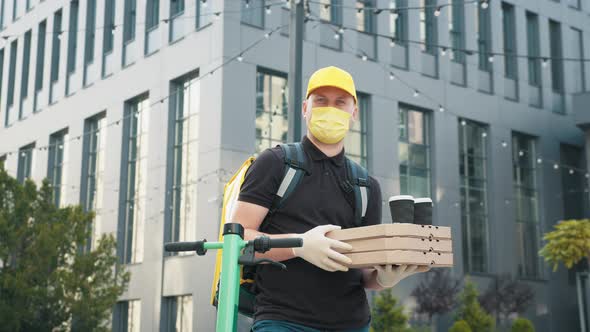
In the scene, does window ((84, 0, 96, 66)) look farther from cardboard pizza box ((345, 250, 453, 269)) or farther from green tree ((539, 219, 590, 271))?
cardboard pizza box ((345, 250, 453, 269))

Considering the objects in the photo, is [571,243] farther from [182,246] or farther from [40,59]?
[40,59]

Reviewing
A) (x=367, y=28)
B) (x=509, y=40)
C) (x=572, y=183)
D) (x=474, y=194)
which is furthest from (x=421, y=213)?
(x=572, y=183)

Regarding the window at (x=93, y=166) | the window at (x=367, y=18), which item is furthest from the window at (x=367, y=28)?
the window at (x=93, y=166)

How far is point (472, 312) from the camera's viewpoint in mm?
25328

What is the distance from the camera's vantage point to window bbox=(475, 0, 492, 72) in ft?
99.3

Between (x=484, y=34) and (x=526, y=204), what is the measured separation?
6321 mm

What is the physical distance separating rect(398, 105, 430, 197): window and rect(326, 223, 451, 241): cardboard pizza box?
23736 millimetres

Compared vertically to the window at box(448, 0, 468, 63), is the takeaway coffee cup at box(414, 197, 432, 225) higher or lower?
lower

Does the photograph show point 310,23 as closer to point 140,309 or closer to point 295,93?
point 140,309

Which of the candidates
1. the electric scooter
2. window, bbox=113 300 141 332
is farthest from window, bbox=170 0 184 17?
the electric scooter

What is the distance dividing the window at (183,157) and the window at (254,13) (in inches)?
88.5

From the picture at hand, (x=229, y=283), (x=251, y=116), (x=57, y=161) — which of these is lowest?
(x=229, y=283)

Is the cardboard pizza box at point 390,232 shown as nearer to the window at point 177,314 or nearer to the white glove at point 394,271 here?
the white glove at point 394,271

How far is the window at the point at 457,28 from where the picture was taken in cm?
2942
